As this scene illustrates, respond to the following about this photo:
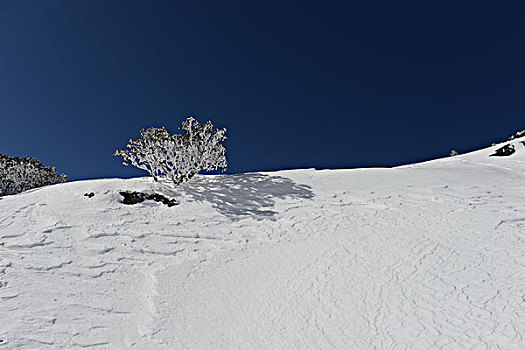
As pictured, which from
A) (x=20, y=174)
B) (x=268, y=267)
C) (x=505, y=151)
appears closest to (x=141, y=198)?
(x=268, y=267)

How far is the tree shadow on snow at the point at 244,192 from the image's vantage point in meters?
9.69

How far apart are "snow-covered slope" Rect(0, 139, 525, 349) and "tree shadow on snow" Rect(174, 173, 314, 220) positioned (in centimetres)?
8

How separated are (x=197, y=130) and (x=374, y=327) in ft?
33.1

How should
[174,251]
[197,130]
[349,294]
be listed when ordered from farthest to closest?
1. [197,130]
2. [174,251]
3. [349,294]

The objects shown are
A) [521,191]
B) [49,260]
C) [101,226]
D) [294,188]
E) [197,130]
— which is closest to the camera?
[49,260]

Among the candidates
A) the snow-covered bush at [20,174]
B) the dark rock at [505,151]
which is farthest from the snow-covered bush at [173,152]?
the dark rock at [505,151]

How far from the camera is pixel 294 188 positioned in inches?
444

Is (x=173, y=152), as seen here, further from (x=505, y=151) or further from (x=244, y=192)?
(x=505, y=151)

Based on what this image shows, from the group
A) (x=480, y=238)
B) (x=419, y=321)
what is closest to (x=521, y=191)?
(x=480, y=238)

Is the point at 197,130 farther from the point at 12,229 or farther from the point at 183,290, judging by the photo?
the point at 183,290

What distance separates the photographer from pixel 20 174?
58.6ft

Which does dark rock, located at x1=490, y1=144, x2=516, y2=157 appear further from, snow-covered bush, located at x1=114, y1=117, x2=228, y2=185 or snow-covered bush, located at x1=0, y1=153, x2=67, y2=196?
snow-covered bush, located at x1=0, y1=153, x2=67, y2=196

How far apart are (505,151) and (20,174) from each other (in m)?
29.8

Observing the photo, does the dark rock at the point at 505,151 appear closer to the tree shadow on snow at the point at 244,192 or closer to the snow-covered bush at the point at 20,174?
the tree shadow on snow at the point at 244,192
